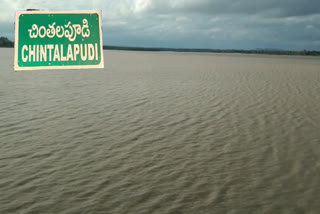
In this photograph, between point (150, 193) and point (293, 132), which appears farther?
point (293, 132)

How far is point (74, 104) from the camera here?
13.5 metres

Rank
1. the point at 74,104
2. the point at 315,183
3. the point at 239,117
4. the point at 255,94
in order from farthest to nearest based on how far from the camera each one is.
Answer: the point at 255,94, the point at 74,104, the point at 239,117, the point at 315,183

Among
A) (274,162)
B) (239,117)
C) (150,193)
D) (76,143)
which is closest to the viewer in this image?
(150,193)

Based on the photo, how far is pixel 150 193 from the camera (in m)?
5.69

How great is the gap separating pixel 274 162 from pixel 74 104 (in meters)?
8.91

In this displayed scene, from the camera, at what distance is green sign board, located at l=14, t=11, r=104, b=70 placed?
2969 millimetres

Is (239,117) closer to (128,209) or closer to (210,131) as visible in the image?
(210,131)

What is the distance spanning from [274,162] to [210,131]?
2737mm

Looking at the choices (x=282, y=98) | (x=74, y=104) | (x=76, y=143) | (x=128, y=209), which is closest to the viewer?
(x=128, y=209)

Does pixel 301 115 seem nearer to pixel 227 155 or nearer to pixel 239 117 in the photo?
pixel 239 117

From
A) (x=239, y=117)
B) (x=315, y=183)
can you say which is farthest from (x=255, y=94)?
(x=315, y=183)

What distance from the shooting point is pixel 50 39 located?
297 cm

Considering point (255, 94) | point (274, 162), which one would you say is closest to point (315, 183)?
point (274, 162)

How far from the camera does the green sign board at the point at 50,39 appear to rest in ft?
9.74
